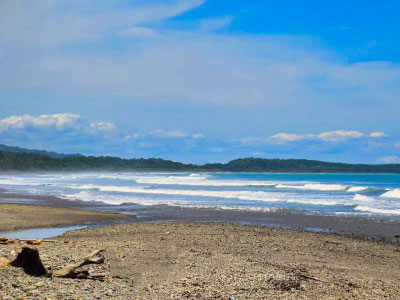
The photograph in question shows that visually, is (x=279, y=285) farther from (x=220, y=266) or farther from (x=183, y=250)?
(x=183, y=250)

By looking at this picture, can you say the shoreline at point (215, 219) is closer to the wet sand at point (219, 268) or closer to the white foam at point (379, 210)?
the wet sand at point (219, 268)

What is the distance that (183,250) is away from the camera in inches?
491

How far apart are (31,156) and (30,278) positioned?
154244mm

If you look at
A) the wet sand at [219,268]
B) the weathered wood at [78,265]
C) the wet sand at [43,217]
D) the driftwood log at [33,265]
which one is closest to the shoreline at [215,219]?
the wet sand at [43,217]

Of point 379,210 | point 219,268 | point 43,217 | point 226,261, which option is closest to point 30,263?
point 219,268

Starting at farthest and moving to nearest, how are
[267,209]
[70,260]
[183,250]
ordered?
1. [267,209]
2. [183,250]
3. [70,260]

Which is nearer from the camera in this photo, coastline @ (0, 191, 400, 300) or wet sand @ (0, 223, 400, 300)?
wet sand @ (0, 223, 400, 300)

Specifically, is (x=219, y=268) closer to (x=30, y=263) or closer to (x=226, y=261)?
(x=226, y=261)

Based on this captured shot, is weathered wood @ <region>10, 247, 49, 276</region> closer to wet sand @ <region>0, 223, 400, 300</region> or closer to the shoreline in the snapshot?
wet sand @ <region>0, 223, 400, 300</region>

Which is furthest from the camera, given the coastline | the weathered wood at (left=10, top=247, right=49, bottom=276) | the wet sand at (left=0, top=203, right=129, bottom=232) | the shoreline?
the wet sand at (left=0, top=203, right=129, bottom=232)

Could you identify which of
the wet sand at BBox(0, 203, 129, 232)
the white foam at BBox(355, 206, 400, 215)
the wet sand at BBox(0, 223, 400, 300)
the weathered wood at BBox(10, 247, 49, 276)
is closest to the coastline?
the wet sand at BBox(0, 223, 400, 300)

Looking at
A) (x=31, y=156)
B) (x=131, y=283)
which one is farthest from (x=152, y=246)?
(x=31, y=156)

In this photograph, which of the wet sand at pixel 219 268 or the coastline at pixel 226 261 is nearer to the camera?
the wet sand at pixel 219 268

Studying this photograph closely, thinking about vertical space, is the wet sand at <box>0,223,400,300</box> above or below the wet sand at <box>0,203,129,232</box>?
above
